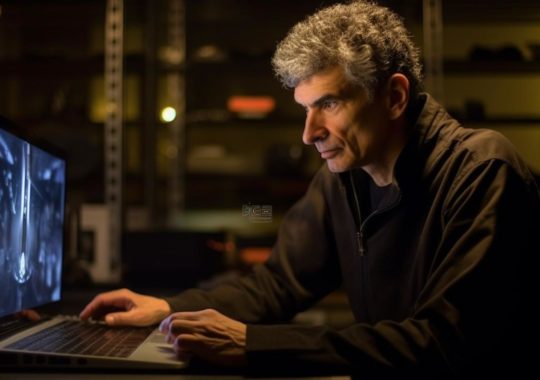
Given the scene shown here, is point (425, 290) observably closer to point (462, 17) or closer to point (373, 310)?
point (373, 310)

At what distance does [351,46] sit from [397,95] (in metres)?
0.13

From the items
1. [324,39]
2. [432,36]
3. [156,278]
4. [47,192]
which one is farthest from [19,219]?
[432,36]

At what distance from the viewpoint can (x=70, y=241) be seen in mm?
2205

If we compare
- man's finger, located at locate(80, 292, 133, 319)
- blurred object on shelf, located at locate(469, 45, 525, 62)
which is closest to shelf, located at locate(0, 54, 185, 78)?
blurred object on shelf, located at locate(469, 45, 525, 62)

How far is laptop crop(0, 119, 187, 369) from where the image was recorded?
0.93m

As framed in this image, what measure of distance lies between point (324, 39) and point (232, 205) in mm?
2887

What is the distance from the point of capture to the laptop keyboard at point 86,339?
0.97 meters

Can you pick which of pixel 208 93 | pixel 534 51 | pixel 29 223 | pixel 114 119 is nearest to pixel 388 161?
pixel 29 223

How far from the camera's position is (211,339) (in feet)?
3.12

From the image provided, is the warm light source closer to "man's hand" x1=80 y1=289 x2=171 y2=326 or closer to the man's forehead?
"man's hand" x1=80 y1=289 x2=171 y2=326

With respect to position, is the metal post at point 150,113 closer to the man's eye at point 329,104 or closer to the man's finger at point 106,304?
the man's finger at point 106,304

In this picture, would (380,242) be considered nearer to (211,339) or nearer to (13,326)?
(211,339)

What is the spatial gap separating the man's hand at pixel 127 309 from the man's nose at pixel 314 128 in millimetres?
417

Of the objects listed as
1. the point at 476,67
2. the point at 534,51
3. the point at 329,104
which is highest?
the point at 476,67
